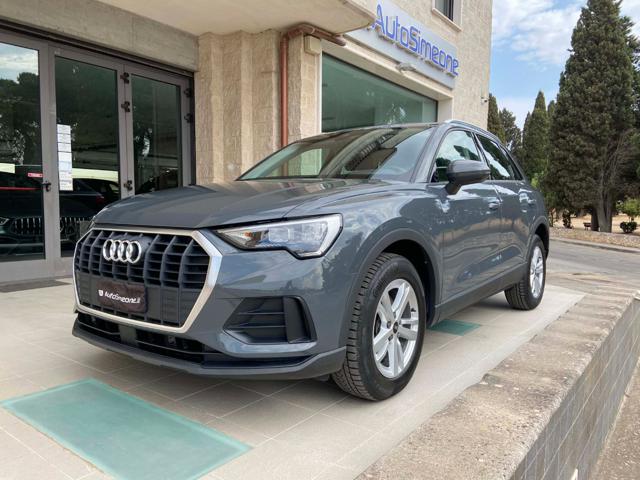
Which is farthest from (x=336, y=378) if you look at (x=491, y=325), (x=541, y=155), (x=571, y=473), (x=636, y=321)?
(x=541, y=155)

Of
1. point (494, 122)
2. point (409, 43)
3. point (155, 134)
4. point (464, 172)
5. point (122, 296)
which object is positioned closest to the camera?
point (122, 296)

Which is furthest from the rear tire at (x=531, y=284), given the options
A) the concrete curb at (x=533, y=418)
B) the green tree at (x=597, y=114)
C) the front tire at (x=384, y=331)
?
the green tree at (x=597, y=114)

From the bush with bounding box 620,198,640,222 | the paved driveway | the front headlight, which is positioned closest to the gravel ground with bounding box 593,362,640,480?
the paved driveway

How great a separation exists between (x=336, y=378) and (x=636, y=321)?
14.8 feet

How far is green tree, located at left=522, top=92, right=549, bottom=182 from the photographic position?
41.9m

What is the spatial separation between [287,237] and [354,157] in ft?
4.34

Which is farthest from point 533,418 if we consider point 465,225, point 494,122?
point 494,122

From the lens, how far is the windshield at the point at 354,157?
3070mm

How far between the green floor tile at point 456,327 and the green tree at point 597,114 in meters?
22.2

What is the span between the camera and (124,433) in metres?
2.17

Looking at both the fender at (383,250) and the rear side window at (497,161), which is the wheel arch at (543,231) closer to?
the rear side window at (497,161)

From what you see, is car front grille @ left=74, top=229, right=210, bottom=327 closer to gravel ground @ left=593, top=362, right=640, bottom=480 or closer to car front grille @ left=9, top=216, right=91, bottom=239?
gravel ground @ left=593, top=362, right=640, bottom=480

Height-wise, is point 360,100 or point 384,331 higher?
point 360,100

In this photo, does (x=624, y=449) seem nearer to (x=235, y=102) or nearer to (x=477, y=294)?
(x=477, y=294)
